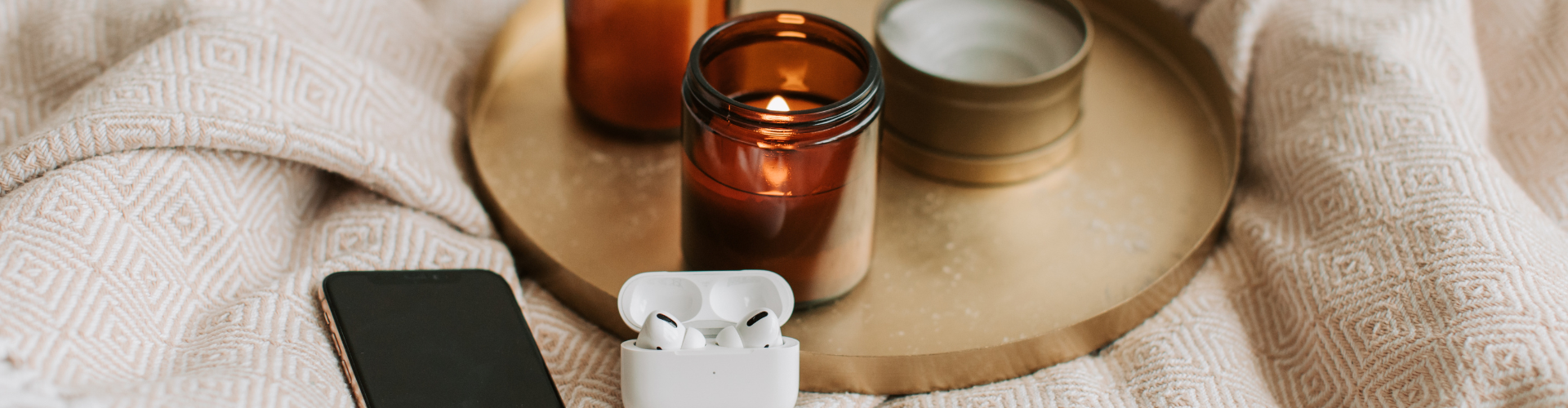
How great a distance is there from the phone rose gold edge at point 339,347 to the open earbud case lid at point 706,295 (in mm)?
123

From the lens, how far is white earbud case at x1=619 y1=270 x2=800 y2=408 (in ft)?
1.44

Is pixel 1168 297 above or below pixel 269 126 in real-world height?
below

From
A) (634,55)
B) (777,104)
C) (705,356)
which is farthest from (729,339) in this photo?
(634,55)

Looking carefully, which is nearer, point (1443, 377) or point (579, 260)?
point (1443, 377)

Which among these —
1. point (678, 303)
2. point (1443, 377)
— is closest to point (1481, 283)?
point (1443, 377)

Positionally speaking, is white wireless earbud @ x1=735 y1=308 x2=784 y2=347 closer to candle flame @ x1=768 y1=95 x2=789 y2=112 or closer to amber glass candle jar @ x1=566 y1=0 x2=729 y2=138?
candle flame @ x1=768 y1=95 x2=789 y2=112

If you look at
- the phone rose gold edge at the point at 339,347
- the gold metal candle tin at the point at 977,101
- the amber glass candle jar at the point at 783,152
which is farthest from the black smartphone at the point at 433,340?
the gold metal candle tin at the point at 977,101

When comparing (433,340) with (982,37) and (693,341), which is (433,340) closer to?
(693,341)

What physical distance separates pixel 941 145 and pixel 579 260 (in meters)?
0.22

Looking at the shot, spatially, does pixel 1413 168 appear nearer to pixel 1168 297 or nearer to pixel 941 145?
pixel 1168 297

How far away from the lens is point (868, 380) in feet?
1.67

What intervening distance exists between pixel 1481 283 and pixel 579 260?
45 cm

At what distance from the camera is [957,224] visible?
592 mm

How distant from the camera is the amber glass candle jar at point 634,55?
591mm
